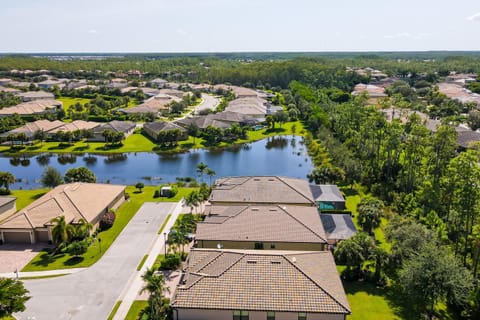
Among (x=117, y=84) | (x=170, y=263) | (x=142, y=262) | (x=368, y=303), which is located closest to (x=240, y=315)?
(x=170, y=263)

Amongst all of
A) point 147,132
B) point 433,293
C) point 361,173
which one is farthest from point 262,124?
Result: point 433,293

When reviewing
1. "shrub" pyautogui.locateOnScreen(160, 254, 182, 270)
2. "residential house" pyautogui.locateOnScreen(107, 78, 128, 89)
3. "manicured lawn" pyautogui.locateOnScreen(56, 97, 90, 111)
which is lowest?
"shrub" pyautogui.locateOnScreen(160, 254, 182, 270)

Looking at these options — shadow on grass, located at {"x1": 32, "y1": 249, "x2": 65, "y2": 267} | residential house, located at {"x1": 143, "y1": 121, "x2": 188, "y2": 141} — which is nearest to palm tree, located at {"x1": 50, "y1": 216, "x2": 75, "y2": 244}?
shadow on grass, located at {"x1": 32, "y1": 249, "x2": 65, "y2": 267}

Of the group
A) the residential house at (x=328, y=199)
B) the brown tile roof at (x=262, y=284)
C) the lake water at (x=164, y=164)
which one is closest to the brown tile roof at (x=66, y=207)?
the lake water at (x=164, y=164)

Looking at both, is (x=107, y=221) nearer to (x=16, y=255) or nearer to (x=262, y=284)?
(x=16, y=255)

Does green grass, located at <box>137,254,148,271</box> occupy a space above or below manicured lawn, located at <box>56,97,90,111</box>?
below

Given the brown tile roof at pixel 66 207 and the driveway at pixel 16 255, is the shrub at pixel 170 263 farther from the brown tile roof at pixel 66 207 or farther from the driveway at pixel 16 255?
the driveway at pixel 16 255

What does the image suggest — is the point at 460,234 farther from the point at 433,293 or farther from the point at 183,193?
the point at 183,193

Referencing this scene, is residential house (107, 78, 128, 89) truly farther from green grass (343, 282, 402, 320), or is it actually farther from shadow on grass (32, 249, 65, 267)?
green grass (343, 282, 402, 320)
